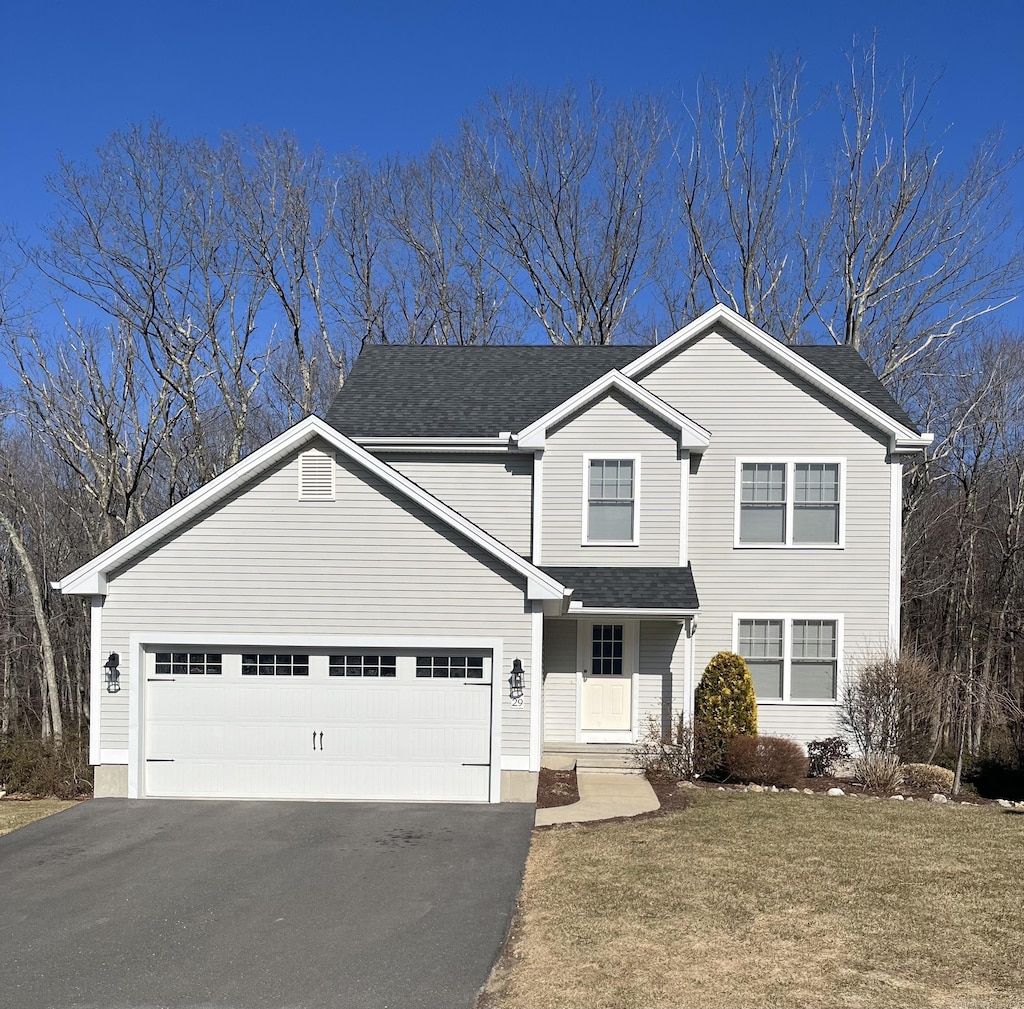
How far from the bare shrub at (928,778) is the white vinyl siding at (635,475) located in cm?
542

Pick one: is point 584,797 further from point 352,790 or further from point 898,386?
point 898,386

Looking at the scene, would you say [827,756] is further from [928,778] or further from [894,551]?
[894,551]

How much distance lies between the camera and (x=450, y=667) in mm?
15086

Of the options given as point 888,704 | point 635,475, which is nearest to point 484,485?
point 635,475

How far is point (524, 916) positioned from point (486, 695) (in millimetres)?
5656

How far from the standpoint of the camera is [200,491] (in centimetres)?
1469

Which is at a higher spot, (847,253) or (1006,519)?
(847,253)

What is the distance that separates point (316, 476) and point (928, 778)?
454 inches

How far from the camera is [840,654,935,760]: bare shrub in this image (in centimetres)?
1719

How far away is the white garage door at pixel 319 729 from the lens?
15.0 m

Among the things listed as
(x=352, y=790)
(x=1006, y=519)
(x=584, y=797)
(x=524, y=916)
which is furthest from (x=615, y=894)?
(x=1006, y=519)

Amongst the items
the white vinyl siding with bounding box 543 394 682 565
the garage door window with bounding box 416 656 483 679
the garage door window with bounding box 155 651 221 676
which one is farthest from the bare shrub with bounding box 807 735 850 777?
the garage door window with bounding box 155 651 221 676

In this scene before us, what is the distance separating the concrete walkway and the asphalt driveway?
0.51 meters

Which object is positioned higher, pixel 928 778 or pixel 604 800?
pixel 604 800
